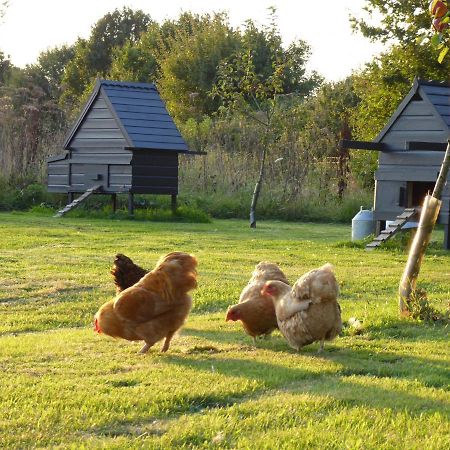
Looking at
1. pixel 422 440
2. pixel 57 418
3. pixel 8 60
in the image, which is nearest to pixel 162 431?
pixel 57 418

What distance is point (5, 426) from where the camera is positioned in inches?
223

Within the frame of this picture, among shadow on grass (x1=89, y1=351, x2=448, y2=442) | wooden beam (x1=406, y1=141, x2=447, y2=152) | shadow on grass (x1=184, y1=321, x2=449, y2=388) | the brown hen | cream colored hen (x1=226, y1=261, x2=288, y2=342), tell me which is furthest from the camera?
wooden beam (x1=406, y1=141, x2=447, y2=152)

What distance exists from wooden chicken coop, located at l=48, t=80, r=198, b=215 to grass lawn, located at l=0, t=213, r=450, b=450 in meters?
16.6

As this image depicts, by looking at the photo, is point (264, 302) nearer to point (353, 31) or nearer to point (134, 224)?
point (134, 224)

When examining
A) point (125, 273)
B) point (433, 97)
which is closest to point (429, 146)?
point (433, 97)

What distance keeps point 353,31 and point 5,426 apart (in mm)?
27176

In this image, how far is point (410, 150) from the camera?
73.6 feet

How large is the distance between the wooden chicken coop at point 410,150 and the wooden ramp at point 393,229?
0.21 ft

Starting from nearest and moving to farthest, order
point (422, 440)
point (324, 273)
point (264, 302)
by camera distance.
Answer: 1. point (422, 440)
2. point (324, 273)
3. point (264, 302)

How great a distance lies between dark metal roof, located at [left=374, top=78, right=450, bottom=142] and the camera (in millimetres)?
22078

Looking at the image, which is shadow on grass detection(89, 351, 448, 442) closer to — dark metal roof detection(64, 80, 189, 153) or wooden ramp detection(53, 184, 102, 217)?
wooden ramp detection(53, 184, 102, 217)

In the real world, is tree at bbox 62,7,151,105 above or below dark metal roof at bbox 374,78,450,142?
above

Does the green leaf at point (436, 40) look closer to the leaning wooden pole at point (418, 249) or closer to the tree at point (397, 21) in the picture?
the leaning wooden pole at point (418, 249)

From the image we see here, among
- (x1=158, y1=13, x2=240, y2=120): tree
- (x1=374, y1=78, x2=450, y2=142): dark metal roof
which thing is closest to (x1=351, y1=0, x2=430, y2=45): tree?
(x1=374, y1=78, x2=450, y2=142): dark metal roof
